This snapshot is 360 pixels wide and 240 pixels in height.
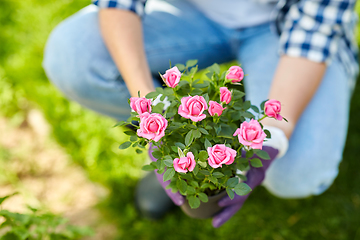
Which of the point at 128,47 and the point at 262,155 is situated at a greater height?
the point at 128,47

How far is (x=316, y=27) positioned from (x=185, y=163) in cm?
80

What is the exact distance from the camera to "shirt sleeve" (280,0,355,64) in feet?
3.58

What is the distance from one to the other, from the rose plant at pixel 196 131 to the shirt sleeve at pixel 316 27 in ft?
1.55

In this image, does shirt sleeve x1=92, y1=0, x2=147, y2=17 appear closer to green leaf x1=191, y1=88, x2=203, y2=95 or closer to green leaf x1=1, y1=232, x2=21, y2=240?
green leaf x1=191, y1=88, x2=203, y2=95

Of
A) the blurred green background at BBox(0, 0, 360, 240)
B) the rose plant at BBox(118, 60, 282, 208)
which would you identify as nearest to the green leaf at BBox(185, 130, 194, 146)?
the rose plant at BBox(118, 60, 282, 208)

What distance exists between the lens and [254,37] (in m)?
1.36

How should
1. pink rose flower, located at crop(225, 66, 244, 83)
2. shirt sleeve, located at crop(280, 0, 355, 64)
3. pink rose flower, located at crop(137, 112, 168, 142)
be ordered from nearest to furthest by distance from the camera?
pink rose flower, located at crop(137, 112, 168, 142)
pink rose flower, located at crop(225, 66, 244, 83)
shirt sleeve, located at crop(280, 0, 355, 64)

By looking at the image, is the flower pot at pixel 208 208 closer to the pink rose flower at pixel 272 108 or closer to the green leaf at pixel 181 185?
the green leaf at pixel 181 185

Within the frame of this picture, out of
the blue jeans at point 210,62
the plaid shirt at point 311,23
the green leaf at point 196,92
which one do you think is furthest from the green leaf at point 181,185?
the plaid shirt at point 311,23

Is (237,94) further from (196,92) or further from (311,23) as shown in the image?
(311,23)

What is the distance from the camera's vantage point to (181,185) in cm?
75

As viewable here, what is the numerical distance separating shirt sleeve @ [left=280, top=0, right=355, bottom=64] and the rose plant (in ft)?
1.55

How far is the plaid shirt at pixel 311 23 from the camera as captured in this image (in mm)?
1094

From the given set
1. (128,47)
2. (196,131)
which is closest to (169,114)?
(196,131)
